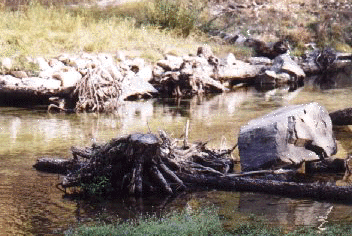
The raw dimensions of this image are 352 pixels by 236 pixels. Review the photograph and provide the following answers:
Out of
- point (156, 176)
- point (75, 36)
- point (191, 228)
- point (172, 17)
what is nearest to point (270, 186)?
point (156, 176)

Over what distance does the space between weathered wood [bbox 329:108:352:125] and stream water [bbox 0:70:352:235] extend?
12cm

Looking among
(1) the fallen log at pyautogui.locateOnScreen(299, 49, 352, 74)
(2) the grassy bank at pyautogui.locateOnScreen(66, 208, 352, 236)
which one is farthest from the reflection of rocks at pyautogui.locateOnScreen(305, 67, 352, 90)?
(2) the grassy bank at pyautogui.locateOnScreen(66, 208, 352, 236)

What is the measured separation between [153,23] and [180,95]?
6653mm

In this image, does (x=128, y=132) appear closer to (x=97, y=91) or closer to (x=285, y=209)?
(x=97, y=91)

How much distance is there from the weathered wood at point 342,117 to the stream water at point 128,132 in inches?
4.7

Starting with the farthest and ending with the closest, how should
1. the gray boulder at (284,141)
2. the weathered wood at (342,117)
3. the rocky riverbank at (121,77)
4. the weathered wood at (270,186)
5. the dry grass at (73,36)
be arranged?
the dry grass at (73,36) → the rocky riverbank at (121,77) → the weathered wood at (342,117) → the gray boulder at (284,141) → the weathered wood at (270,186)

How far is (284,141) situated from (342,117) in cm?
404

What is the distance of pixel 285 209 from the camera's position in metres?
6.18

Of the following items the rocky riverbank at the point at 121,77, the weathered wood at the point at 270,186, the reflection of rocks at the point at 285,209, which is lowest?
the reflection of rocks at the point at 285,209

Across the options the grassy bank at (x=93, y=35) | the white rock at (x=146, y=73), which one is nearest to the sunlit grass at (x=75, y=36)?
the grassy bank at (x=93, y=35)

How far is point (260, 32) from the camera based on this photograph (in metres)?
25.7

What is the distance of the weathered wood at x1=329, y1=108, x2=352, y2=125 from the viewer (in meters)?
10.9

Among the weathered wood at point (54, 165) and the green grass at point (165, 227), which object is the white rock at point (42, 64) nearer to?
the weathered wood at point (54, 165)

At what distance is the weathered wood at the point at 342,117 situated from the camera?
430 inches
